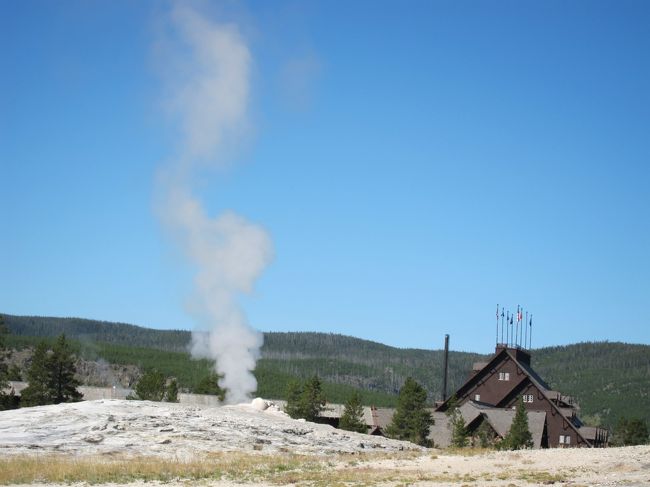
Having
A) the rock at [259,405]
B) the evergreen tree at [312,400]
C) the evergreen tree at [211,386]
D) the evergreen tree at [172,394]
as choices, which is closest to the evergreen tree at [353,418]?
the evergreen tree at [312,400]

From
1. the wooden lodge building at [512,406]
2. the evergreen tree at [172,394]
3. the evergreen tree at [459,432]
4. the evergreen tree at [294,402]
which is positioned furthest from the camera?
the wooden lodge building at [512,406]

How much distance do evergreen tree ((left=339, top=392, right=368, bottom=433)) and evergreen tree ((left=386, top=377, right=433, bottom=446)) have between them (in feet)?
8.67

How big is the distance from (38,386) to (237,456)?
1576 inches

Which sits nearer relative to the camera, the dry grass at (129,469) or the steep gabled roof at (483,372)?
the dry grass at (129,469)

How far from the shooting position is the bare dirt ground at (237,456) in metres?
36.6

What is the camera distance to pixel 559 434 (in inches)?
3735

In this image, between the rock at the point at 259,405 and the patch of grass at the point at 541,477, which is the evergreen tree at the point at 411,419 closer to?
the rock at the point at 259,405

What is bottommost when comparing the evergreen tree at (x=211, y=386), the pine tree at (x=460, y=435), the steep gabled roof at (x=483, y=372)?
the pine tree at (x=460, y=435)

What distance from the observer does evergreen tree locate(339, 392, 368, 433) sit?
264ft

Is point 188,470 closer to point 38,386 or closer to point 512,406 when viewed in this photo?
point 38,386

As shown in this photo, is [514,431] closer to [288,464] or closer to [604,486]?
[288,464]

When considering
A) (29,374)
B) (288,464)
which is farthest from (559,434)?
(288,464)

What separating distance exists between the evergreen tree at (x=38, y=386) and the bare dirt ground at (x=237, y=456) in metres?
25.5

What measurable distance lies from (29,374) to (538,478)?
56751 mm
